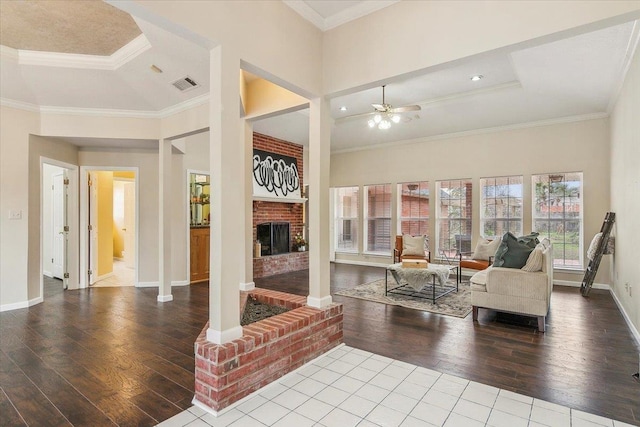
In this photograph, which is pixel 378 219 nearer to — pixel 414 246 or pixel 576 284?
pixel 414 246

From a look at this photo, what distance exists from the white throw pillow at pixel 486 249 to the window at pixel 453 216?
85 cm

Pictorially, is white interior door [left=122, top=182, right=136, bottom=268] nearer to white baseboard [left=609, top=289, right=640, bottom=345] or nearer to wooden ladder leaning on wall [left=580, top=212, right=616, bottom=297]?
white baseboard [left=609, top=289, right=640, bottom=345]

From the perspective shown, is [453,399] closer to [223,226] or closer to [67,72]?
[223,226]

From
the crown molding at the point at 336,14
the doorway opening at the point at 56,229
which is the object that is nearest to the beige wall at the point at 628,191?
the crown molding at the point at 336,14

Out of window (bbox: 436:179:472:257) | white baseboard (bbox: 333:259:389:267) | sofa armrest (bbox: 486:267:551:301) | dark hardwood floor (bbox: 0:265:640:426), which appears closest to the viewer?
dark hardwood floor (bbox: 0:265:640:426)

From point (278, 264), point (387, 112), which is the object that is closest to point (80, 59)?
point (387, 112)

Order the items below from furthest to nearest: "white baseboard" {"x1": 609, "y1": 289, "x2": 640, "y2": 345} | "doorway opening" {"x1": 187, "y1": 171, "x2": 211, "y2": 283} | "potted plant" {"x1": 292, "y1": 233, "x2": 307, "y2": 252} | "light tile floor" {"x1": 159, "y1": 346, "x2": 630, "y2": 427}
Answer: "potted plant" {"x1": 292, "y1": 233, "x2": 307, "y2": 252}, "doorway opening" {"x1": 187, "y1": 171, "x2": 211, "y2": 283}, "white baseboard" {"x1": 609, "y1": 289, "x2": 640, "y2": 345}, "light tile floor" {"x1": 159, "y1": 346, "x2": 630, "y2": 427}

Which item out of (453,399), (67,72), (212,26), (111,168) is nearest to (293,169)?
(111,168)

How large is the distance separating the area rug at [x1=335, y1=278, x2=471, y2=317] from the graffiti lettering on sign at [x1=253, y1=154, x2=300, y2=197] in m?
3.11

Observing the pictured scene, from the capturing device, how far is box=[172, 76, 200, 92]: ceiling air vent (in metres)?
4.13

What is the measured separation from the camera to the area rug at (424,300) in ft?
14.8

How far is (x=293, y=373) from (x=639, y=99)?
14.8ft

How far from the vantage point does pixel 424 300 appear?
4.98 m

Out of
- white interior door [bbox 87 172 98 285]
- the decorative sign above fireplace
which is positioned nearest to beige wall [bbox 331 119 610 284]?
the decorative sign above fireplace
